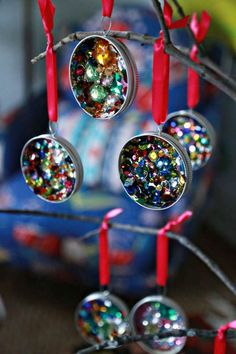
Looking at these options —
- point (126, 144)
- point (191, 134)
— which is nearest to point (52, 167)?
point (126, 144)

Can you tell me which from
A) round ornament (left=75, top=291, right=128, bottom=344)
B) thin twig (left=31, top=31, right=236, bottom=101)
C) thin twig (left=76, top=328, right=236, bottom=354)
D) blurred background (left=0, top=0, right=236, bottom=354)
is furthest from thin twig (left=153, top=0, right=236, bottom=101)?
blurred background (left=0, top=0, right=236, bottom=354)

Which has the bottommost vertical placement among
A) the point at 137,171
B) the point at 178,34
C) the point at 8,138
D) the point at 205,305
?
the point at 205,305

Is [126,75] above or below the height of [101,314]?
above

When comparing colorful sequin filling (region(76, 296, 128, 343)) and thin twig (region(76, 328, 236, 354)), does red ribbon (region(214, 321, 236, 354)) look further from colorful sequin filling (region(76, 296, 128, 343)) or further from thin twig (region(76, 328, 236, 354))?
colorful sequin filling (region(76, 296, 128, 343))

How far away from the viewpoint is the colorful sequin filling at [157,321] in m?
0.64

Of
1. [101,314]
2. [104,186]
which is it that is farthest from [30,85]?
[101,314]

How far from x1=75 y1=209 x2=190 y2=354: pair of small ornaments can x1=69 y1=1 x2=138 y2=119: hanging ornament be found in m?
0.17

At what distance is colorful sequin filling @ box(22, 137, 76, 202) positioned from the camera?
1.95ft

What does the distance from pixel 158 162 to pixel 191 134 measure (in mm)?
205

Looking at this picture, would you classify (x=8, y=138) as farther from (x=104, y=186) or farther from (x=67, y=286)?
(x=67, y=286)

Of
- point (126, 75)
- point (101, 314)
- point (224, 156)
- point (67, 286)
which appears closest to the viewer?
point (126, 75)

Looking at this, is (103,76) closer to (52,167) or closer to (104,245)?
(52,167)

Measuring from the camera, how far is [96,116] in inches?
22.0

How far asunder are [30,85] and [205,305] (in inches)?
46.4
